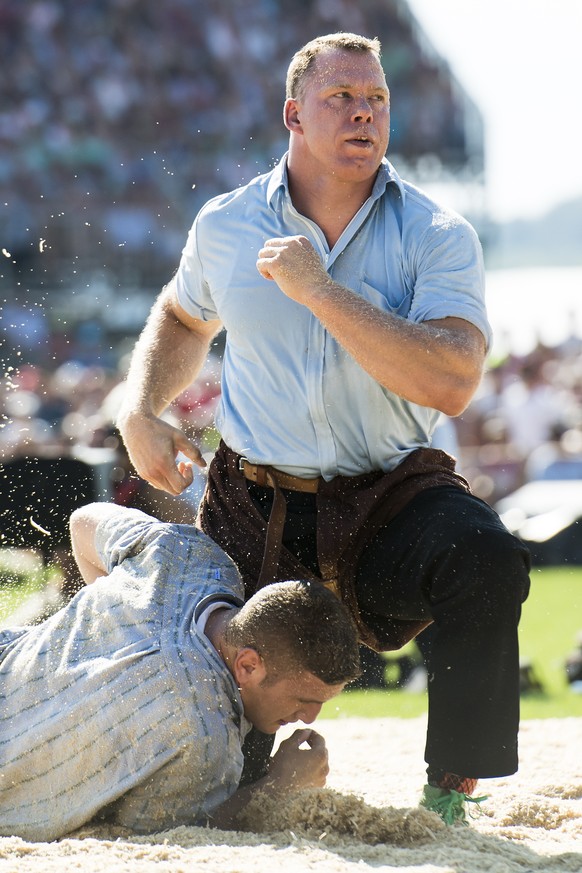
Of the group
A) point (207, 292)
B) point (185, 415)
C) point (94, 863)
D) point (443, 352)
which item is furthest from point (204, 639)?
point (185, 415)

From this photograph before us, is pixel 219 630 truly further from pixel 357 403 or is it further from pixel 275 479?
pixel 357 403

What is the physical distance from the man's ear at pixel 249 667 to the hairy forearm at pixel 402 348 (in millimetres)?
709

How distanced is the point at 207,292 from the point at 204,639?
1.18 m

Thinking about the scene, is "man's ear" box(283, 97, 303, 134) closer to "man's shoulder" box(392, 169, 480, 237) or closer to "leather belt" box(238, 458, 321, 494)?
"man's shoulder" box(392, 169, 480, 237)

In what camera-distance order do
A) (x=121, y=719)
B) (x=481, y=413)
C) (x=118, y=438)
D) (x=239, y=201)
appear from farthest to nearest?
(x=481, y=413) < (x=118, y=438) < (x=239, y=201) < (x=121, y=719)

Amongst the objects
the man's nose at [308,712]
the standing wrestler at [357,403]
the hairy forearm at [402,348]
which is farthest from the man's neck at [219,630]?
the hairy forearm at [402,348]

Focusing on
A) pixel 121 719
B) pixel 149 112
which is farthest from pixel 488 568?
pixel 149 112

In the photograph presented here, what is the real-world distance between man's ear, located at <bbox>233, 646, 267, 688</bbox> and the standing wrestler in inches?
15.8

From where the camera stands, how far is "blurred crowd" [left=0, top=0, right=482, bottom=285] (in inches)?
551

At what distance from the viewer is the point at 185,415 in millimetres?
9586

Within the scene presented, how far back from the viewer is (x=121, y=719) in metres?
2.78

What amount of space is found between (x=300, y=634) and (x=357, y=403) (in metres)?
0.72

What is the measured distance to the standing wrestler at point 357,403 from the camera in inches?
113

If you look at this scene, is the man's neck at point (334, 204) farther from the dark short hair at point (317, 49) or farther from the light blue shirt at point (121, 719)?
the light blue shirt at point (121, 719)
